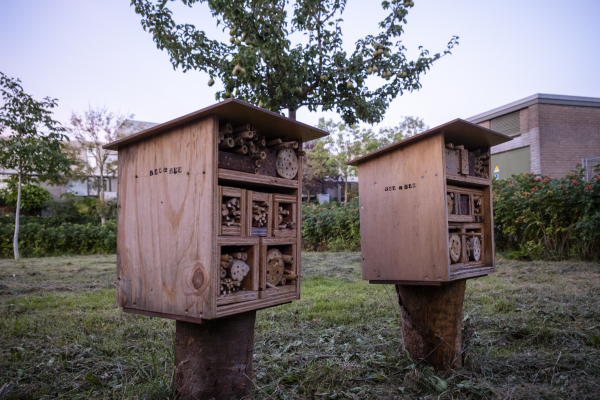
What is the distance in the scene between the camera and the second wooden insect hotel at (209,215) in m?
2.38

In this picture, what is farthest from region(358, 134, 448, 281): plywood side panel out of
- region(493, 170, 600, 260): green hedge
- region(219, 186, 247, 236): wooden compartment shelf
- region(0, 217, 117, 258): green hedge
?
region(0, 217, 117, 258): green hedge

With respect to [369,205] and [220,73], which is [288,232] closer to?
[369,205]

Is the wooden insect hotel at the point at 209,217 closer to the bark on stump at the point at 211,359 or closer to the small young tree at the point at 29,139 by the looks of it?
the bark on stump at the point at 211,359

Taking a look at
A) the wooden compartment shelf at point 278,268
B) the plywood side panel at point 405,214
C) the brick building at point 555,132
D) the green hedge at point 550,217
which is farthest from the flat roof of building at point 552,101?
the wooden compartment shelf at point 278,268

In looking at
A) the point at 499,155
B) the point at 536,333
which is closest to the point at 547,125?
the point at 499,155

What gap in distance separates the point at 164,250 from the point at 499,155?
19850 millimetres

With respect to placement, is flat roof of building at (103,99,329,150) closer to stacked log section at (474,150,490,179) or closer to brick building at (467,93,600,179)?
stacked log section at (474,150,490,179)

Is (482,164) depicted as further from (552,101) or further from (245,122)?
(552,101)

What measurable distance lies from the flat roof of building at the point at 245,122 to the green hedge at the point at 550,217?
25.0ft

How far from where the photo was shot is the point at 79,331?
4.51 m

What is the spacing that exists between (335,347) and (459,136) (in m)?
2.27

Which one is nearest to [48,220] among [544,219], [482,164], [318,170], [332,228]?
[332,228]

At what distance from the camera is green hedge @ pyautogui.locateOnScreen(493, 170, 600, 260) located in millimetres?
8391

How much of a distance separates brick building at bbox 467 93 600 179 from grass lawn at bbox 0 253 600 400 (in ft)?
40.2
